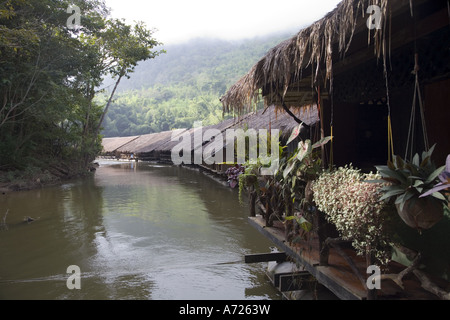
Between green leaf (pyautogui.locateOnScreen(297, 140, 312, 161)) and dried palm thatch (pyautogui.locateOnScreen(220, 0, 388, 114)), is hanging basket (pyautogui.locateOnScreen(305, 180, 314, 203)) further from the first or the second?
dried palm thatch (pyautogui.locateOnScreen(220, 0, 388, 114))

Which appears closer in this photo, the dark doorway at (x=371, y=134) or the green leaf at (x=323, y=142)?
the green leaf at (x=323, y=142)

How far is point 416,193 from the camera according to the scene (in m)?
1.95

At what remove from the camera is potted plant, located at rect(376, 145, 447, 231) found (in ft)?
6.27

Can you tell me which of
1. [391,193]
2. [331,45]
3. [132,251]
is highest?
[331,45]

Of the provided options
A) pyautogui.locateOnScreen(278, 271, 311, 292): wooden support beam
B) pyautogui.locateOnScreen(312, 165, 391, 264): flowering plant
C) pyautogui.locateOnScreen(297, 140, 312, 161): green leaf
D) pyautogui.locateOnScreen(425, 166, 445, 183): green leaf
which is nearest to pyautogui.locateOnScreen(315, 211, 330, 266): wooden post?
pyautogui.locateOnScreen(312, 165, 391, 264): flowering plant

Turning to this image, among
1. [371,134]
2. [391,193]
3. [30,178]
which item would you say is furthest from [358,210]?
[30,178]

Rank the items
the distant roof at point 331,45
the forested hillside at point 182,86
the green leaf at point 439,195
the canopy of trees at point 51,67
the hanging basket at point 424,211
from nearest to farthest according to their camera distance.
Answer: the green leaf at point 439,195, the hanging basket at point 424,211, the distant roof at point 331,45, the canopy of trees at point 51,67, the forested hillside at point 182,86

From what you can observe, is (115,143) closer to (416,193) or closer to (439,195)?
(416,193)

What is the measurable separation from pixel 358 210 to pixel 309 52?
6.29 feet

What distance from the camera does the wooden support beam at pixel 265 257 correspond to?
159 inches

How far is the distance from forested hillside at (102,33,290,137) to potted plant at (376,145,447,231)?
3022 centimetres

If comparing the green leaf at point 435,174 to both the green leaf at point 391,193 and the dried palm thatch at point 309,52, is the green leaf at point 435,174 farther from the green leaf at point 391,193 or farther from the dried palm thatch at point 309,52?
the dried palm thatch at point 309,52

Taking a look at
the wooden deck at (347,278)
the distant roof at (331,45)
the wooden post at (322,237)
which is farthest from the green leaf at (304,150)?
the wooden deck at (347,278)

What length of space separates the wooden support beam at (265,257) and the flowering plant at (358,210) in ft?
5.45
